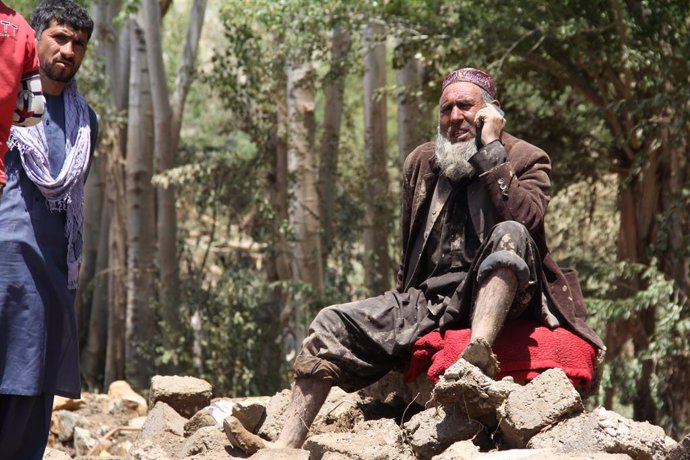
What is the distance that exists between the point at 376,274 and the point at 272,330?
4.37ft

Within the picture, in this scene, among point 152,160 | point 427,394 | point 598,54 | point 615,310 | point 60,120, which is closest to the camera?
point 60,120

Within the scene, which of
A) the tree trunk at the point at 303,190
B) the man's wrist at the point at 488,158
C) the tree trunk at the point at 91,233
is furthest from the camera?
the tree trunk at the point at 91,233

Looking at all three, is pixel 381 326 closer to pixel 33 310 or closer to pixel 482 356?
pixel 482 356

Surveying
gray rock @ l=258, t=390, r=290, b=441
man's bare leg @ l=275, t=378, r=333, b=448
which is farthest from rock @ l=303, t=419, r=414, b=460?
gray rock @ l=258, t=390, r=290, b=441

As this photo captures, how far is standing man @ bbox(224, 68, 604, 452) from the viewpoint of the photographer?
15.6ft

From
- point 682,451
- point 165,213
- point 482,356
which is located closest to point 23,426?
point 482,356

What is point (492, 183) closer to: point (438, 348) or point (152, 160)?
point (438, 348)

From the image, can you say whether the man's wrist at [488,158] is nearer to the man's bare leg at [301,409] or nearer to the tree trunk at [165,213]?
the man's bare leg at [301,409]

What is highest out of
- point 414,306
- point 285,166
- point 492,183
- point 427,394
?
point 285,166

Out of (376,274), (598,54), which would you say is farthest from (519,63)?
(376,274)

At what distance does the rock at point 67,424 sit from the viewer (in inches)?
272

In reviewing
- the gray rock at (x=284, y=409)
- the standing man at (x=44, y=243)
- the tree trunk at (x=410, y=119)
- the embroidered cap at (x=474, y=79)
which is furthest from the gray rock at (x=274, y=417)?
the tree trunk at (x=410, y=119)

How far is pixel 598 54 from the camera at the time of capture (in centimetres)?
881

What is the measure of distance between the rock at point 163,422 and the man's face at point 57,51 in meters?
1.87
